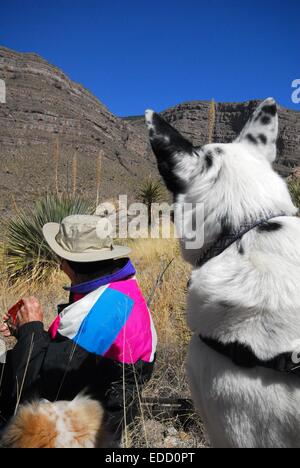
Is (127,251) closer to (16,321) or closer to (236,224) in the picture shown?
(16,321)

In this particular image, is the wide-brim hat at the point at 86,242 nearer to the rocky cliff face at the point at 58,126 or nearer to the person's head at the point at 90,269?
the person's head at the point at 90,269

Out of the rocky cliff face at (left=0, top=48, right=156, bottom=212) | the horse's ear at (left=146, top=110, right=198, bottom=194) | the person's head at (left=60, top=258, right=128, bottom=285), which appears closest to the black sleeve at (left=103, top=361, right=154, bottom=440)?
the person's head at (left=60, top=258, right=128, bottom=285)

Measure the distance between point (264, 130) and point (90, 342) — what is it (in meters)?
1.35

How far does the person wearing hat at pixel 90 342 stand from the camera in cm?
199

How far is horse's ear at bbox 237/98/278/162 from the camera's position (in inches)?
70.3

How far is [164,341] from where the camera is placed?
14.1 feet

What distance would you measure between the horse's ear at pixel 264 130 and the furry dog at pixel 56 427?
1446 mm

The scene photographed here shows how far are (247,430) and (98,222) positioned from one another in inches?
58.9

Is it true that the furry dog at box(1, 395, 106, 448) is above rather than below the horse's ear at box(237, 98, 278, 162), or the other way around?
below

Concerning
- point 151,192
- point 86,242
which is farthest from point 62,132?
point 86,242

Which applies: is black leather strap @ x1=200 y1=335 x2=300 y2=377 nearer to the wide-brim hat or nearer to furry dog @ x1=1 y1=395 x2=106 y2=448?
furry dog @ x1=1 y1=395 x2=106 y2=448

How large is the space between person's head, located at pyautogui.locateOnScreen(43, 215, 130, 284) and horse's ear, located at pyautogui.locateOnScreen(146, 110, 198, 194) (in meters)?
0.84

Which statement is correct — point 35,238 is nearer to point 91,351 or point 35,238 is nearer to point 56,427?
point 91,351

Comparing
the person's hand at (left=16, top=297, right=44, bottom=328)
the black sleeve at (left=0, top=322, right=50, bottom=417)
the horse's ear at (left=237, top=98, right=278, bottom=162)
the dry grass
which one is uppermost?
the horse's ear at (left=237, top=98, right=278, bottom=162)
